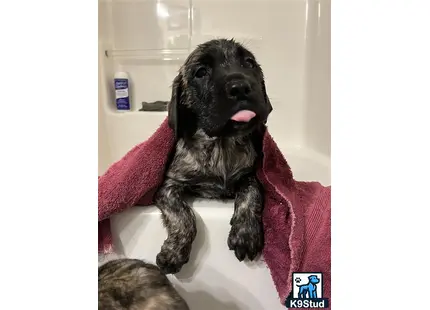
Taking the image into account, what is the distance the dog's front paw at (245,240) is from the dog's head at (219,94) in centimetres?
22

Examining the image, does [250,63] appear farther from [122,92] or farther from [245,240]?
[122,92]

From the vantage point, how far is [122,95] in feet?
7.84

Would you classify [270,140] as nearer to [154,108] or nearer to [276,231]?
[276,231]

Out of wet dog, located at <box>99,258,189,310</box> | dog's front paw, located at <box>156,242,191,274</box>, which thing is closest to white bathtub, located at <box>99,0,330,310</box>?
dog's front paw, located at <box>156,242,191,274</box>

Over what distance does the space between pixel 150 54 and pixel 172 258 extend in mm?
1645

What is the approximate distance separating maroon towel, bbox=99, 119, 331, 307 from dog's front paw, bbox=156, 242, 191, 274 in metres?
0.13

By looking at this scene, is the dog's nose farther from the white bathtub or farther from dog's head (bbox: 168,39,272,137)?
the white bathtub

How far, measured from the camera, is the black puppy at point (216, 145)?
1062 millimetres

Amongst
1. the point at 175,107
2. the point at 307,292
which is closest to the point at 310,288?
the point at 307,292
